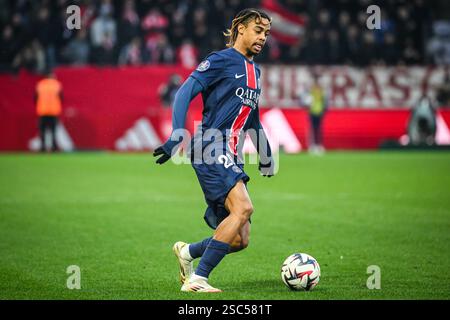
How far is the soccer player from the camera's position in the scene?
6.86m

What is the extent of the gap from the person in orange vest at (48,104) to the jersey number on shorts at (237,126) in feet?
56.2

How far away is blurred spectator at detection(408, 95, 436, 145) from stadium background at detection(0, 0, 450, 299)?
0.37 meters

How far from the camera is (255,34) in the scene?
7160 millimetres

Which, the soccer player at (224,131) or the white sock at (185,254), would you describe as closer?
the soccer player at (224,131)

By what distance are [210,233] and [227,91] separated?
158 inches

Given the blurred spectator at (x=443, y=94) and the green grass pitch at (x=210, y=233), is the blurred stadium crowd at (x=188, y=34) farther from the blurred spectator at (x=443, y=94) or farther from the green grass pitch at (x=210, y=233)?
the green grass pitch at (x=210, y=233)

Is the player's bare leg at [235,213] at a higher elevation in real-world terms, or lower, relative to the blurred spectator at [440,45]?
lower

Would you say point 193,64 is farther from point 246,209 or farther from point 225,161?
point 246,209

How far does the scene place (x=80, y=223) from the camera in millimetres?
11547

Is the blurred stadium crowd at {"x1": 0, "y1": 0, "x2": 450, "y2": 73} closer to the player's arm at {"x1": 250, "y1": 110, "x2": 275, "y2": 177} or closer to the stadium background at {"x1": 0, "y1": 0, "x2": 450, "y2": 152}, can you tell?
the stadium background at {"x1": 0, "y1": 0, "x2": 450, "y2": 152}

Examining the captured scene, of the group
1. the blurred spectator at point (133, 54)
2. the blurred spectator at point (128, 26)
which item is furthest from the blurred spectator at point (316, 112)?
the blurred spectator at point (128, 26)

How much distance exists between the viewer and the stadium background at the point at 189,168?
8305mm

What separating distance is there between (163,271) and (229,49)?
7.21 feet
